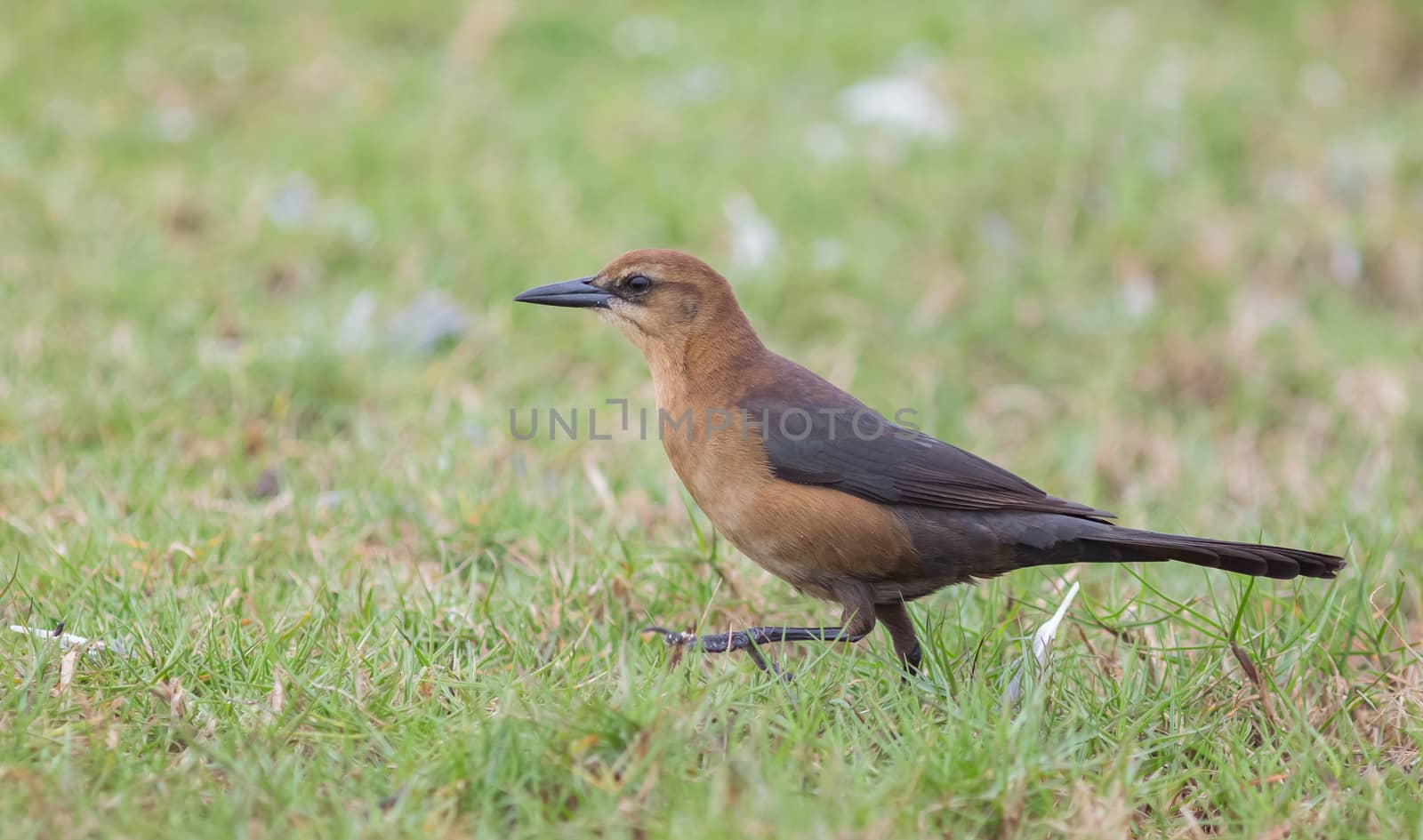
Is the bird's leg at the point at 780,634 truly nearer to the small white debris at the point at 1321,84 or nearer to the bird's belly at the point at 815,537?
the bird's belly at the point at 815,537

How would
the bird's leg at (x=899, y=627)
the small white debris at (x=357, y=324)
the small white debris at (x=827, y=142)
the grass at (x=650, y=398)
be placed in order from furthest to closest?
1. the small white debris at (x=827, y=142)
2. the small white debris at (x=357, y=324)
3. the bird's leg at (x=899, y=627)
4. the grass at (x=650, y=398)

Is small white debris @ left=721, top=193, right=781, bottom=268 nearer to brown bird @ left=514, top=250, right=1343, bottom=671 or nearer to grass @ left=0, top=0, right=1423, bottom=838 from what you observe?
grass @ left=0, top=0, right=1423, bottom=838

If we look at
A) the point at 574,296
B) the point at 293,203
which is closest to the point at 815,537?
the point at 574,296

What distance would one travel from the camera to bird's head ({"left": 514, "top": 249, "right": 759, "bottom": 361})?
4.07 m

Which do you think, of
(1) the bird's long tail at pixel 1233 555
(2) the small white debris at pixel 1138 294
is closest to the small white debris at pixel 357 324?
(1) the bird's long tail at pixel 1233 555

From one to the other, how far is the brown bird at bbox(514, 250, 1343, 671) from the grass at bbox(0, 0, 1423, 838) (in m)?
0.17

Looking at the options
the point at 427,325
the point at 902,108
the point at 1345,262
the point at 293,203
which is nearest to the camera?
the point at 427,325

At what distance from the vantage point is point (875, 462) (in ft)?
12.1

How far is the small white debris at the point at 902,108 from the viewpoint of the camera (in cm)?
761

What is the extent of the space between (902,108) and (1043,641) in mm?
4897

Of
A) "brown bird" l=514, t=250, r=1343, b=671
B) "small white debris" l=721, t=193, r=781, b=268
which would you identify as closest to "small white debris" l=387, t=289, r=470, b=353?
"small white debris" l=721, t=193, r=781, b=268

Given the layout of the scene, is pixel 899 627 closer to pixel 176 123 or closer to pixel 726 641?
pixel 726 641

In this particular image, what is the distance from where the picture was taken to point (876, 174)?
7223 millimetres

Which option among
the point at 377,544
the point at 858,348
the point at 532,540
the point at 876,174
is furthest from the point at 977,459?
the point at 876,174
